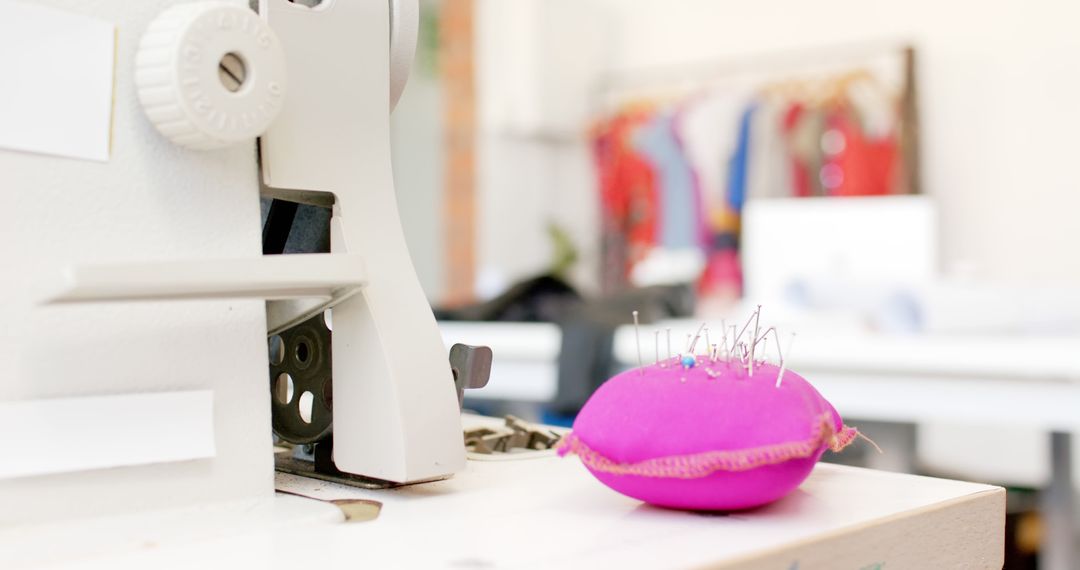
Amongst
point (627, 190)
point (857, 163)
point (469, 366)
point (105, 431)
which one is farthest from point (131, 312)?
point (627, 190)

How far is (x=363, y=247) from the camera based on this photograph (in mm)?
534

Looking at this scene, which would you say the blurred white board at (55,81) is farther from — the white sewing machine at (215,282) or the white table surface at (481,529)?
the white table surface at (481,529)

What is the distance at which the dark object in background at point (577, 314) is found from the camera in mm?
1731

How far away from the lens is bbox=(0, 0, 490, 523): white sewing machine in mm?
460

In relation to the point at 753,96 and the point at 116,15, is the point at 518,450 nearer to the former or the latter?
the point at 116,15

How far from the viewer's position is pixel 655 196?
3.85 meters

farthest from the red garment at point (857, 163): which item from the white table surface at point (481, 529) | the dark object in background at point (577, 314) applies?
the white table surface at point (481, 529)

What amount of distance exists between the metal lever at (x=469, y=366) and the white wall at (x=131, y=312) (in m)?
0.10

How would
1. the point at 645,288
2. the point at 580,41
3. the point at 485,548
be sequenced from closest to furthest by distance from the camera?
the point at 485,548
the point at 645,288
the point at 580,41

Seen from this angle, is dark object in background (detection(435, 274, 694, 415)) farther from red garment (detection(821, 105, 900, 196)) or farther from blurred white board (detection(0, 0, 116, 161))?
red garment (detection(821, 105, 900, 196))

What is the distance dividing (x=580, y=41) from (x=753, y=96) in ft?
2.57

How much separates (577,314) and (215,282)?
1473 mm

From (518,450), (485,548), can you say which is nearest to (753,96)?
(518,450)

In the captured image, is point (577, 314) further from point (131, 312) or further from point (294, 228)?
point (131, 312)
